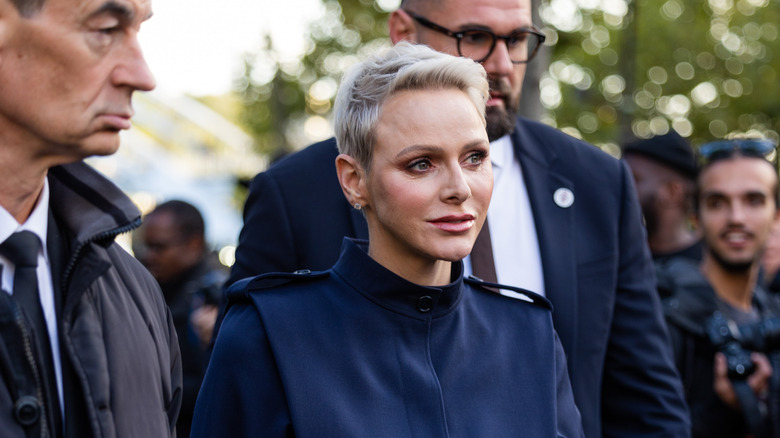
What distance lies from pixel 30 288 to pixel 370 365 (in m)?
0.84

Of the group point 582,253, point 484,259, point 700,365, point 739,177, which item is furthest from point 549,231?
point 739,177

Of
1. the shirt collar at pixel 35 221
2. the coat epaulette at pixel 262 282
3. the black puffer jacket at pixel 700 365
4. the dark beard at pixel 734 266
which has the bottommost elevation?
the black puffer jacket at pixel 700 365

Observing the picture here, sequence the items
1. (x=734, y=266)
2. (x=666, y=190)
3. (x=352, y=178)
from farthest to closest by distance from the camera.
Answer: (x=666, y=190)
(x=734, y=266)
(x=352, y=178)

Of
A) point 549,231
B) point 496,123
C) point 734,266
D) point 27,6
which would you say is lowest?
point 734,266

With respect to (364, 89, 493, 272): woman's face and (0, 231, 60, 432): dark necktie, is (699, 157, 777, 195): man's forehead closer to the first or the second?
(364, 89, 493, 272): woman's face

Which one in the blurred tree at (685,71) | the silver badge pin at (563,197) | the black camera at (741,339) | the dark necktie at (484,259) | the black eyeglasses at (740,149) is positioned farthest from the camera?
the blurred tree at (685,71)

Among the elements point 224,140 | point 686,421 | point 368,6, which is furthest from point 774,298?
point 224,140

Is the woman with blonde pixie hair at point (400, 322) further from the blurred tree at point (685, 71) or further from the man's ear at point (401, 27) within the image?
the blurred tree at point (685, 71)

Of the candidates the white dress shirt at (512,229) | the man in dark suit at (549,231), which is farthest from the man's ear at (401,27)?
the white dress shirt at (512,229)

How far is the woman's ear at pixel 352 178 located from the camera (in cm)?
268

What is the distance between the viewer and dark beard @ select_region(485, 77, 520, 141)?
11.1 ft

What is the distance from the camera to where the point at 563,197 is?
3537 millimetres

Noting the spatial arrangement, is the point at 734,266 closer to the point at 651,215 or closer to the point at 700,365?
the point at 700,365

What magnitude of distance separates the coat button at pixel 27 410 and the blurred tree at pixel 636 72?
16107 mm
